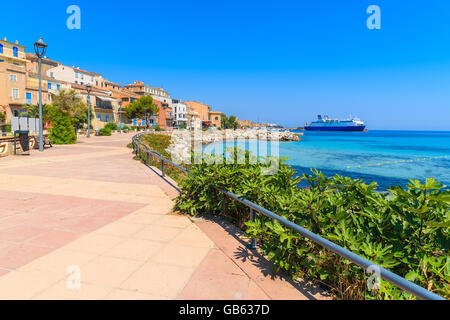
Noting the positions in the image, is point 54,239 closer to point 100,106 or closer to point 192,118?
point 100,106

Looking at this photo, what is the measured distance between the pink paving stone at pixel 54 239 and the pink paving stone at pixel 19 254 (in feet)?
0.33

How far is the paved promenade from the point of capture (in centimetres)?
254

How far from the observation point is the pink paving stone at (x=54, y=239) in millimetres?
3510

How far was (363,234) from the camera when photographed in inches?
96.6

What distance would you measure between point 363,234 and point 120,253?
278 cm

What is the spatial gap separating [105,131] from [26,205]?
2968 centimetres

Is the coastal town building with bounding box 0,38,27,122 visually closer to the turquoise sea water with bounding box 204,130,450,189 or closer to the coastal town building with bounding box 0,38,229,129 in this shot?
the coastal town building with bounding box 0,38,229,129

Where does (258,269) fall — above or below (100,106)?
below

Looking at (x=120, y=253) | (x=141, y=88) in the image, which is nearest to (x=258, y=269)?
(x=120, y=253)

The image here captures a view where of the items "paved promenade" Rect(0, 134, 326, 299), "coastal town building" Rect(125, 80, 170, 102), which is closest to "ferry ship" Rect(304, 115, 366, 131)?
"coastal town building" Rect(125, 80, 170, 102)

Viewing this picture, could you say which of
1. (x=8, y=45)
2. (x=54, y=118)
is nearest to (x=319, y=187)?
(x=54, y=118)

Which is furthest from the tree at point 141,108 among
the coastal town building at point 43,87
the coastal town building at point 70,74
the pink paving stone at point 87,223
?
the pink paving stone at point 87,223

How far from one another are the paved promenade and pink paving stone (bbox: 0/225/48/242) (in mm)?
13
